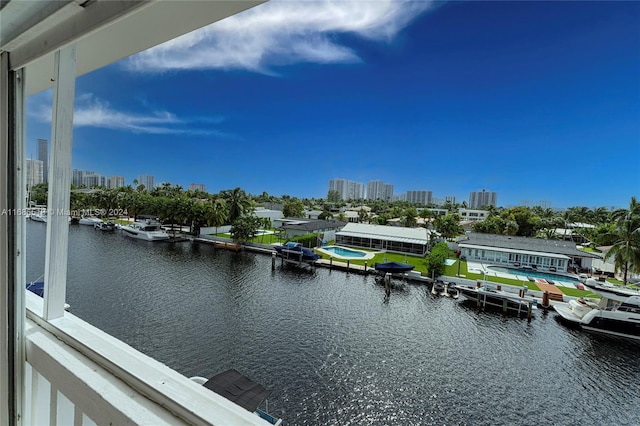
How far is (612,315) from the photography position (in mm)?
10203

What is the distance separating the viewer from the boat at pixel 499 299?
11258 mm

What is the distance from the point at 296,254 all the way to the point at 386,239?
278 inches

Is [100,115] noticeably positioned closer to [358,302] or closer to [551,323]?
[358,302]

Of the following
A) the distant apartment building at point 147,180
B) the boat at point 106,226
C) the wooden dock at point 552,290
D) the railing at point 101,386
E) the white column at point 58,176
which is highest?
the distant apartment building at point 147,180

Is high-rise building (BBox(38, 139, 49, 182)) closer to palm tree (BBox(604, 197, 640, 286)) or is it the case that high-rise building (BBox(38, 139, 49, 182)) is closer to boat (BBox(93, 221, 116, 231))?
palm tree (BBox(604, 197, 640, 286))

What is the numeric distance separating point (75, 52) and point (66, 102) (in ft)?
0.48

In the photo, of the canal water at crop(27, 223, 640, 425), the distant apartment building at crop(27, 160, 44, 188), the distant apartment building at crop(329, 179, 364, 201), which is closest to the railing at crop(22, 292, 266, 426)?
the distant apartment building at crop(27, 160, 44, 188)

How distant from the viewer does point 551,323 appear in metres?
10.6

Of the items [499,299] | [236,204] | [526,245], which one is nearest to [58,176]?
[499,299]

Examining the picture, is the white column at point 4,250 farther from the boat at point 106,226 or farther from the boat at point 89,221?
the boat at point 89,221

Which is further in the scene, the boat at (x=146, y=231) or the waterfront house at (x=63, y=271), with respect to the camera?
the boat at (x=146, y=231)

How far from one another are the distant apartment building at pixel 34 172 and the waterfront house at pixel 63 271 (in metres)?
0.04

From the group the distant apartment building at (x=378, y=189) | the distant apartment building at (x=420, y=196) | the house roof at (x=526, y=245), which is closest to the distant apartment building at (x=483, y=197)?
the distant apartment building at (x=420, y=196)

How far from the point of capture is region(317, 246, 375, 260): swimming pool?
18.4m
